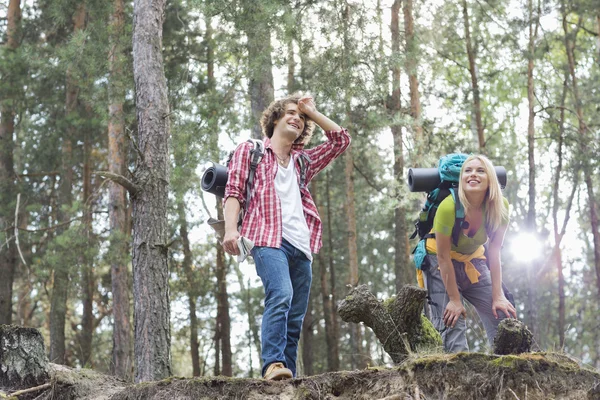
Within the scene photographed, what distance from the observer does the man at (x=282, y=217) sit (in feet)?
14.0

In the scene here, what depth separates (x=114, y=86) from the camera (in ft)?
39.6

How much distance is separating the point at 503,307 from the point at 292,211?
1.56 meters

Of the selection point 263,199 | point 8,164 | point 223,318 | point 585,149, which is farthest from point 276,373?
point 585,149

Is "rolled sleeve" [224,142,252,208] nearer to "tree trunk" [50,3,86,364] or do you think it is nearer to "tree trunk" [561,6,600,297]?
"tree trunk" [50,3,86,364]

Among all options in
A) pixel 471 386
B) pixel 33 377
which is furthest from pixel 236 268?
pixel 471 386

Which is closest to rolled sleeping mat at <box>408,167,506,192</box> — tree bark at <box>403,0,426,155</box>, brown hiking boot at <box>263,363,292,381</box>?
brown hiking boot at <box>263,363,292,381</box>

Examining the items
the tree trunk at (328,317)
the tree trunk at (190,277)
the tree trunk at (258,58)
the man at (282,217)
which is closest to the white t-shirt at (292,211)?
the man at (282,217)

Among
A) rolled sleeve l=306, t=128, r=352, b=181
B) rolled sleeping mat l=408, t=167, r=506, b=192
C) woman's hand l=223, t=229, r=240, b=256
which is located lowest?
woman's hand l=223, t=229, r=240, b=256

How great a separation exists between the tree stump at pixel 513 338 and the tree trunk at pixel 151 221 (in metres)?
3.48

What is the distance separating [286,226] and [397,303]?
A: 854mm

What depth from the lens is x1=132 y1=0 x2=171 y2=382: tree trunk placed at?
6.61 metres

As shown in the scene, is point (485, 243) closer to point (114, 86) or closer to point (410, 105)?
point (114, 86)

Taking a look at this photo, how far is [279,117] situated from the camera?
4961 mm

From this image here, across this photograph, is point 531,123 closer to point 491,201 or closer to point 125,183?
point 125,183
